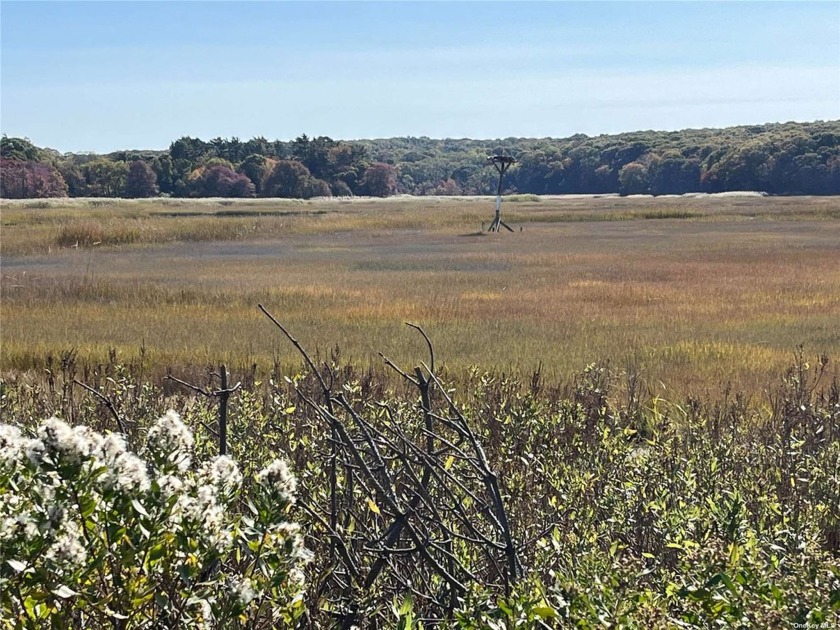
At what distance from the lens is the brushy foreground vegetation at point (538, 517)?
2.88 m

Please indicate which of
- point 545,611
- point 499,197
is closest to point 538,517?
point 545,611

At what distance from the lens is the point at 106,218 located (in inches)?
2158

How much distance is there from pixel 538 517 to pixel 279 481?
2.81 metres

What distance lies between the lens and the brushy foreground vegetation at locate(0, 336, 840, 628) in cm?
288

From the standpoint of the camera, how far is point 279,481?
259cm

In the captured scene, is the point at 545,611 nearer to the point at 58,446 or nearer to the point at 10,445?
the point at 58,446

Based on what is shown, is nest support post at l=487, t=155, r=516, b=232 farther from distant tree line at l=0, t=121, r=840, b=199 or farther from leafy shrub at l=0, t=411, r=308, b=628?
distant tree line at l=0, t=121, r=840, b=199

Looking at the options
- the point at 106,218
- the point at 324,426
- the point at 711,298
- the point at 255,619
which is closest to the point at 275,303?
the point at 711,298

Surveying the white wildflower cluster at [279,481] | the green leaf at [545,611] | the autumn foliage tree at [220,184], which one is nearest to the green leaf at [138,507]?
the white wildflower cluster at [279,481]

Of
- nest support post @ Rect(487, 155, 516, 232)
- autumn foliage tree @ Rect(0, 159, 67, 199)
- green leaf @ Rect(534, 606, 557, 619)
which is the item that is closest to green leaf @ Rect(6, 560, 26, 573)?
green leaf @ Rect(534, 606, 557, 619)

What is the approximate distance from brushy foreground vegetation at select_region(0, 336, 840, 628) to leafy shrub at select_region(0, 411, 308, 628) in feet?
0.05

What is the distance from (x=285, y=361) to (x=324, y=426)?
8.31 metres

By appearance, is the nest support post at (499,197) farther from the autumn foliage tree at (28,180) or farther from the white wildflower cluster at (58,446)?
the autumn foliage tree at (28,180)

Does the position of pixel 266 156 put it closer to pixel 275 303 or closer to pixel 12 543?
pixel 275 303
